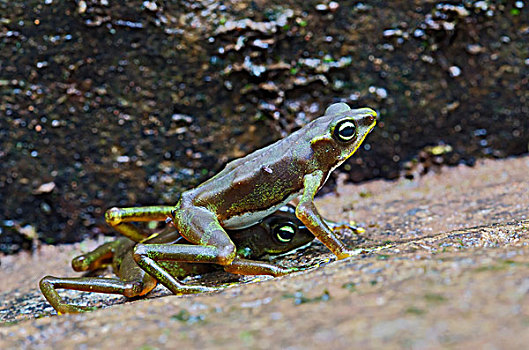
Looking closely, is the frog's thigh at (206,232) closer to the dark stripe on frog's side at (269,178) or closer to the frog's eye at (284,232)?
the dark stripe on frog's side at (269,178)

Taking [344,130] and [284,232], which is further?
[284,232]

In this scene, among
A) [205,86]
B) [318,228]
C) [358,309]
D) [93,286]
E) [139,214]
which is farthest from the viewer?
[205,86]

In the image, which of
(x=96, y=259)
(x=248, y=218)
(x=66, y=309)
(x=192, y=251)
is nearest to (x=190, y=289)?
(x=192, y=251)

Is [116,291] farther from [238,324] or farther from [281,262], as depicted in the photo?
[238,324]

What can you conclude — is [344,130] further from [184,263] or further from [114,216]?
[114,216]

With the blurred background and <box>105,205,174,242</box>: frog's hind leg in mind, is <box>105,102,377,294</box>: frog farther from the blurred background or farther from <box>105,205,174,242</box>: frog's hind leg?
the blurred background

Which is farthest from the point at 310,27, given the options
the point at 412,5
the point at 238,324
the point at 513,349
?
the point at 513,349

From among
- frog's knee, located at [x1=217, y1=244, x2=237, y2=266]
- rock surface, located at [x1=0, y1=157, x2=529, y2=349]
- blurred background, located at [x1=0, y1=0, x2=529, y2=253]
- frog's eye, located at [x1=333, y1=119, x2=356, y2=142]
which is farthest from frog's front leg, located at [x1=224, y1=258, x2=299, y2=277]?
blurred background, located at [x1=0, y1=0, x2=529, y2=253]

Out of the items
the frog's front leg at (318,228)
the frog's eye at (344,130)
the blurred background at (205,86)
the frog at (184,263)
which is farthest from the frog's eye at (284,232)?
the blurred background at (205,86)
